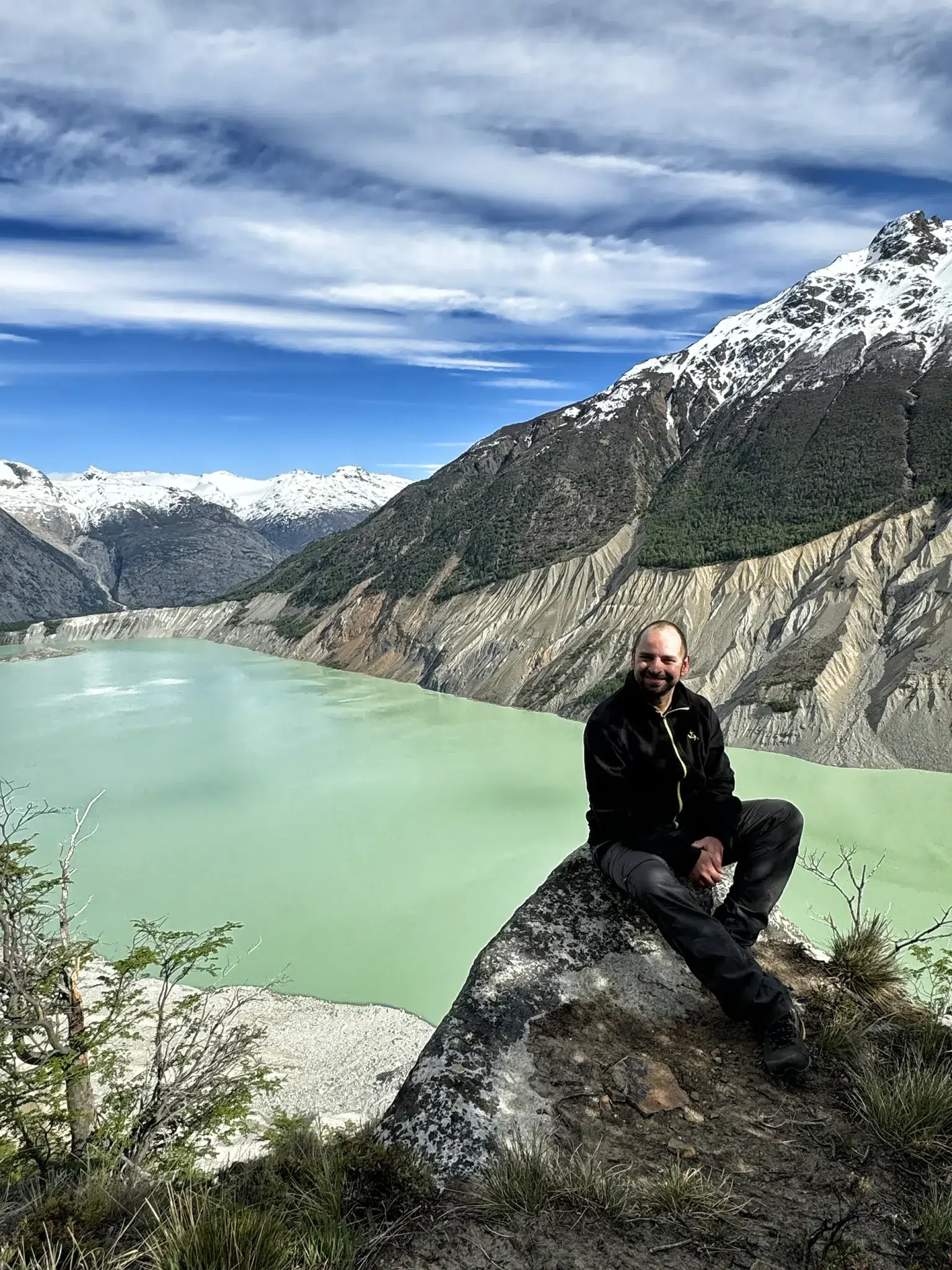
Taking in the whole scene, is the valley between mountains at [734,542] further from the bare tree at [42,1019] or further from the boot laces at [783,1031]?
the boot laces at [783,1031]

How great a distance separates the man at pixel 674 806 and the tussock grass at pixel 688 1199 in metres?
1.39

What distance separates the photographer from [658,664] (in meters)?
4.52

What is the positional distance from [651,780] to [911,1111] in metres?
1.89

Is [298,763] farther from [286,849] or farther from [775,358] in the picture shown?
[775,358]

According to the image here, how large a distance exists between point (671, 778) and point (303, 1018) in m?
13.7

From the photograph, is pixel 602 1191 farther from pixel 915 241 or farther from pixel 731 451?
pixel 915 241

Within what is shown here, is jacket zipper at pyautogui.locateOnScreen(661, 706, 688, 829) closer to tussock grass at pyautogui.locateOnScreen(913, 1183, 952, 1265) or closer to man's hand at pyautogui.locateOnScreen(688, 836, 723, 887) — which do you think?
man's hand at pyautogui.locateOnScreen(688, 836, 723, 887)

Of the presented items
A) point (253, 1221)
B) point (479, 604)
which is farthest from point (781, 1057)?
point (479, 604)

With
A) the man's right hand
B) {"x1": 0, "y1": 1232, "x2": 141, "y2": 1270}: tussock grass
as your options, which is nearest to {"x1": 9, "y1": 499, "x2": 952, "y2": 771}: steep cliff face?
the man's right hand

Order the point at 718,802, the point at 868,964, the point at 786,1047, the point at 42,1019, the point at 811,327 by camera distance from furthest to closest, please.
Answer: the point at 811,327 → the point at 42,1019 → the point at 718,802 → the point at 868,964 → the point at 786,1047

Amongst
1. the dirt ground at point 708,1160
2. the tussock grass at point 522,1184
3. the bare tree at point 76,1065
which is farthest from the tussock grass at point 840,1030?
the bare tree at point 76,1065

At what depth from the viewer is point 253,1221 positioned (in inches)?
107

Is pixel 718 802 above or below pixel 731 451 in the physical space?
below

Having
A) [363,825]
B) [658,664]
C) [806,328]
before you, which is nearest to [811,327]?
[806,328]
